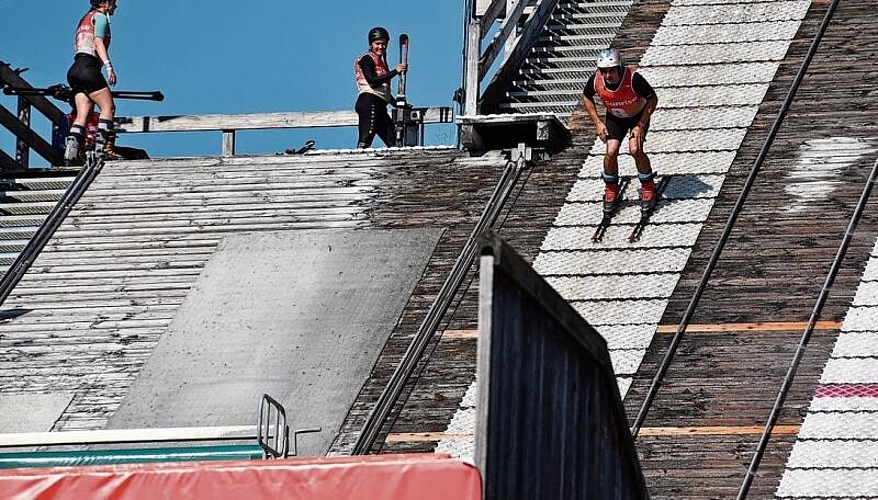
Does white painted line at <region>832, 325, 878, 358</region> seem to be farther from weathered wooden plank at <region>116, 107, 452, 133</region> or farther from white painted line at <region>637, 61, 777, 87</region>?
weathered wooden plank at <region>116, 107, 452, 133</region>

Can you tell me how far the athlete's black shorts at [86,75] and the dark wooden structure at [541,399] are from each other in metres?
11.3

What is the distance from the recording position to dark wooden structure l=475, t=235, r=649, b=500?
8.44 meters

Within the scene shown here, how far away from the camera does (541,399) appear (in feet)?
30.8

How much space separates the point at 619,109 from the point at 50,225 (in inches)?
238

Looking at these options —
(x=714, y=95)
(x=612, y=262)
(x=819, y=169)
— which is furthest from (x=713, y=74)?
(x=612, y=262)

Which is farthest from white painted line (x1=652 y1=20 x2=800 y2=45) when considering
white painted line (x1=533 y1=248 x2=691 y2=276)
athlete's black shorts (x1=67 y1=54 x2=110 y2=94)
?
athlete's black shorts (x1=67 y1=54 x2=110 y2=94)

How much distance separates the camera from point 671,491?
1355 centimetres

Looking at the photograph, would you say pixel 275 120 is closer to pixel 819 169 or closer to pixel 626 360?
pixel 819 169

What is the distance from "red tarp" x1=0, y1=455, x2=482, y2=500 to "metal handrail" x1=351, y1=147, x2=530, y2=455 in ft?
17.6

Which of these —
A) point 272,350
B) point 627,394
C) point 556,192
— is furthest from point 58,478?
point 556,192

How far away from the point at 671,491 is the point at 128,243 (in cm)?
755

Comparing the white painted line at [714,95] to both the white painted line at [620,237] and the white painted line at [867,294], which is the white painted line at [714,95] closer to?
the white painted line at [620,237]

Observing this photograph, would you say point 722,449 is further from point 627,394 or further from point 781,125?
point 781,125

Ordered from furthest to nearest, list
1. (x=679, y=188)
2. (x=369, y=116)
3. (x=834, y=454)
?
(x=369, y=116)
(x=679, y=188)
(x=834, y=454)
